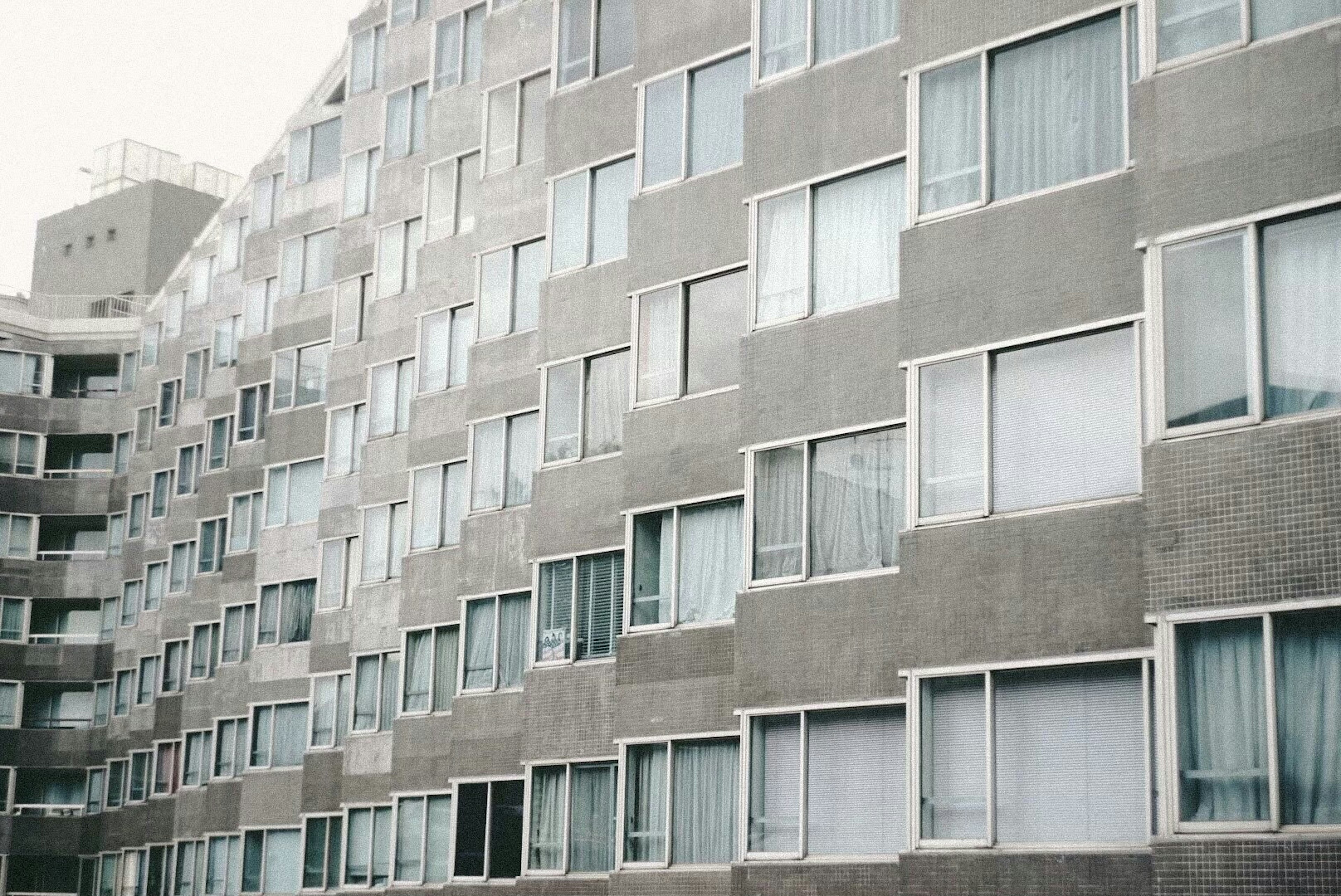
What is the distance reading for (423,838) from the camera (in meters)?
35.6

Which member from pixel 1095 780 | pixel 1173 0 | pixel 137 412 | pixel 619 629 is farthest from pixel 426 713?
pixel 137 412

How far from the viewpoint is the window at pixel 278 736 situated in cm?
4553

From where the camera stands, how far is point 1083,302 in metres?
20.1

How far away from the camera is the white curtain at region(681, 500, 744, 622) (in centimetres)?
2638

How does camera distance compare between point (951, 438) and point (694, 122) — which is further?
point (694, 122)

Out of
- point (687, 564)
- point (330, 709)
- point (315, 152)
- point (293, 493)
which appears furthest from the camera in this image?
point (315, 152)

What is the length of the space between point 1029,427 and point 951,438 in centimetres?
Answer: 108

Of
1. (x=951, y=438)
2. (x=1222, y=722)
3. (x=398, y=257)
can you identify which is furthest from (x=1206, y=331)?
(x=398, y=257)

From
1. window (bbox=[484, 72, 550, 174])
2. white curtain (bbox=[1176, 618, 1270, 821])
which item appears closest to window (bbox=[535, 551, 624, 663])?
window (bbox=[484, 72, 550, 174])

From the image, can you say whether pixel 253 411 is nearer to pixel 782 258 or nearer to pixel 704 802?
pixel 704 802

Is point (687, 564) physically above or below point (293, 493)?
below

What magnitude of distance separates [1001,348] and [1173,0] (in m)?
4.00

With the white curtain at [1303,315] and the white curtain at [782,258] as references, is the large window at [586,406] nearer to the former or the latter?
the white curtain at [782,258]

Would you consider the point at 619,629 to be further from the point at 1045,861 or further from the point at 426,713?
the point at 1045,861
